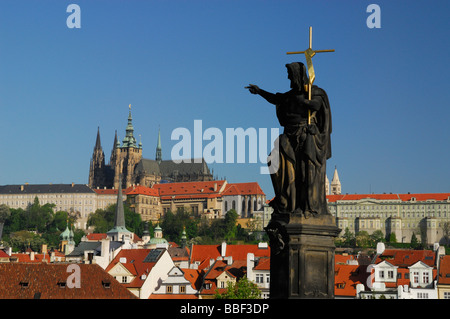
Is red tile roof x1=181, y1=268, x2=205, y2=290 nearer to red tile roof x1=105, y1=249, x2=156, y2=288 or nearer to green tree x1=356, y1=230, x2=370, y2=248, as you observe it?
red tile roof x1=105, y1=249, x2=156, y2=288

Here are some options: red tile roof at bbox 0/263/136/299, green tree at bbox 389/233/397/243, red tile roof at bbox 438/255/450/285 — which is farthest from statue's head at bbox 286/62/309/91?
green tree at bbox 389/233/397/243

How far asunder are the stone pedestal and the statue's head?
127 centimetres

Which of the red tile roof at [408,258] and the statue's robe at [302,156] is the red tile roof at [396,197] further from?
the statue's robe at [302,156]

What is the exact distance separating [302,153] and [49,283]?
82.8 feet

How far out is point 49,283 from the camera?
3241 centimetres

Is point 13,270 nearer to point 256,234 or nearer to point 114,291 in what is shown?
point 114,291

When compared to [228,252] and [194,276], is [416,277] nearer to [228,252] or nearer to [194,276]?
[194,276]

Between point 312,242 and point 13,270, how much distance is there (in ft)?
83.1

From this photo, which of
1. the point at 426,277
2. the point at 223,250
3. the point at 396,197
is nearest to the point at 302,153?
the point at 426,277

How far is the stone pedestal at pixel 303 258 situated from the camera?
835 centimetres

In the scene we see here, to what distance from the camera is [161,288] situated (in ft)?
182

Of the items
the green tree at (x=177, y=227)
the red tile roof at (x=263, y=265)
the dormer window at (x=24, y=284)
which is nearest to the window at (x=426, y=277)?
the red tile roof at (x=263, y=265)

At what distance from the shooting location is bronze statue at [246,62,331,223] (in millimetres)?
8484


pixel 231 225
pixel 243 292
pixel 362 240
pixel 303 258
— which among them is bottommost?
pixel 362 240
